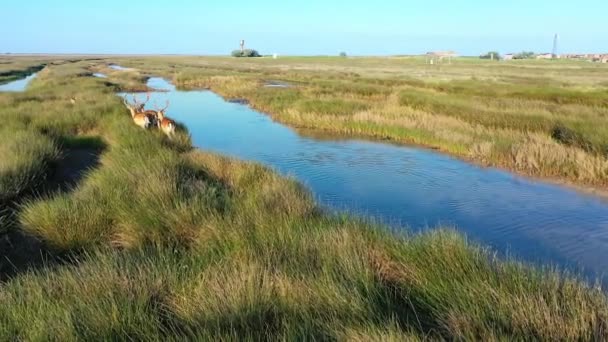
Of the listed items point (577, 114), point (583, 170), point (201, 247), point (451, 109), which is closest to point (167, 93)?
point (451, 109)

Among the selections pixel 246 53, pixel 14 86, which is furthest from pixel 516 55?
pixel 14 86

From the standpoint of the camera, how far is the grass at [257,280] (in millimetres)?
3598

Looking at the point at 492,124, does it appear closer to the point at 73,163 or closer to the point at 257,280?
the point at 73,163

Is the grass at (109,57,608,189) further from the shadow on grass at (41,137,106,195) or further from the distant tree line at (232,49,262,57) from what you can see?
the distant tree line at (232,49,262,57)

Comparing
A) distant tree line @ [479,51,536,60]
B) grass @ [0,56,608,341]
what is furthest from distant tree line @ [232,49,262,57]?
grass @ [0,56,608,341]

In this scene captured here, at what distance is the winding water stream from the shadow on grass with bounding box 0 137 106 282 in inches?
165

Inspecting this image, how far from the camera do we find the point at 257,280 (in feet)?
13.7

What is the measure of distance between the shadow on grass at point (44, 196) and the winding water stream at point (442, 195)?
13.7 feet

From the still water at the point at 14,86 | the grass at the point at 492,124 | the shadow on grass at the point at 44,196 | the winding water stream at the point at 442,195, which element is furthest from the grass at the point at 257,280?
the still water at the point at 14,86

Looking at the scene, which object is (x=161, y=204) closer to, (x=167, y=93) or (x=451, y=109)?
(x=451, y=109)

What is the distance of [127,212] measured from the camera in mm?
6418

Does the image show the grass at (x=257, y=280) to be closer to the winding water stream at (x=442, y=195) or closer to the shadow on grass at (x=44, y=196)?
the shadow on grass at (x=44, y=196)

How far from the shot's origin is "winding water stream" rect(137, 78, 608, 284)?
7.82 meters

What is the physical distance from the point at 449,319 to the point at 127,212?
14.1 feet
